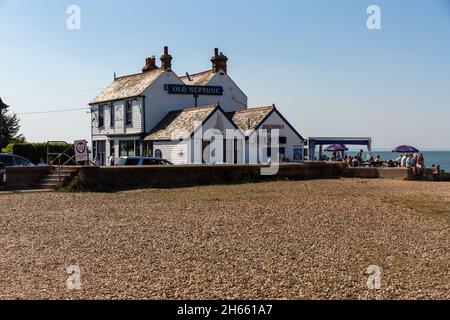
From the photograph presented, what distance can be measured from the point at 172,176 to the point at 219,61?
814 inches

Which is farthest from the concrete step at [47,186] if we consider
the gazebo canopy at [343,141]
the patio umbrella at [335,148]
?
the patio umbrella at [335,148]

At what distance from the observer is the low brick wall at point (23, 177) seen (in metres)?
21.8

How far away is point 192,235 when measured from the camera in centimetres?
1163

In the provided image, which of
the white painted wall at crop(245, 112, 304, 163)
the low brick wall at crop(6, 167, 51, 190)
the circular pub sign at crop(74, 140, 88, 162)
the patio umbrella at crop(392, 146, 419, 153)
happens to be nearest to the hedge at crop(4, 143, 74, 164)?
the white painted wall at crop(245, 112, 304, 163)

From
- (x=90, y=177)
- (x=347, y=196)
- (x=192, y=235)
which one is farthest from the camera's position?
(x=90, y=177)

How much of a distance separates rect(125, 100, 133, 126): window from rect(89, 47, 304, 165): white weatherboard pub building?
0.07 metres

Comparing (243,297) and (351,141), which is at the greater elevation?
(351,141)

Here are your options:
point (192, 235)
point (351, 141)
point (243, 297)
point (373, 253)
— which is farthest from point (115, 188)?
point (351, 141)

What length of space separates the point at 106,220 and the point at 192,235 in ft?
9.95

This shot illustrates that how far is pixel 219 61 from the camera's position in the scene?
42500mm

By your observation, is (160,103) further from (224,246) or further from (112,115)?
(224,246)

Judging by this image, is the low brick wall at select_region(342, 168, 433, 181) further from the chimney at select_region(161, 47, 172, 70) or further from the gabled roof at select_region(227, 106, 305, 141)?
the chimney at select_region(161, 47, 172, 70)

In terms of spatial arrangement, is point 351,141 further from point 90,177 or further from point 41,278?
point 41,278

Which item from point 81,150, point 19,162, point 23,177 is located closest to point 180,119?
point 19,162
